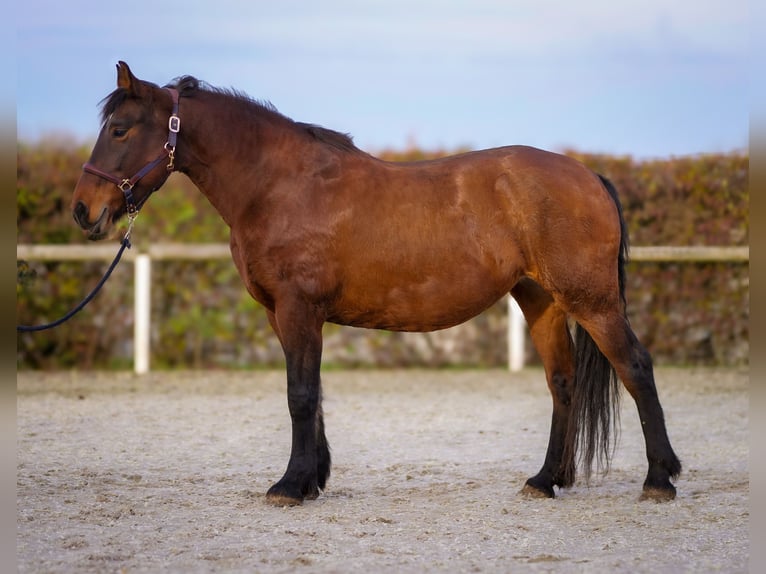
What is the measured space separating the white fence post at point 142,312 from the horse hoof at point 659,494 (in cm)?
673

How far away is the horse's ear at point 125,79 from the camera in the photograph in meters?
5.01

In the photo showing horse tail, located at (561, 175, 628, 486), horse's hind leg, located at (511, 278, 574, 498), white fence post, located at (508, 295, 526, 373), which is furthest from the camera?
white fence post, located at (508, 295, 526, 373)

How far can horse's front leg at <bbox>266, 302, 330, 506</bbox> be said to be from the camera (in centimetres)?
509

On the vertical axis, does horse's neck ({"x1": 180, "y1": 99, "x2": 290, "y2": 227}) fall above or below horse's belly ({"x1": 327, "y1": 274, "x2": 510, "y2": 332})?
above


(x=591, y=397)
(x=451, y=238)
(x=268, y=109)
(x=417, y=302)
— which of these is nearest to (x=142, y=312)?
(x=268, y=109)

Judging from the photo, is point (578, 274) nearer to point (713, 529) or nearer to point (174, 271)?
point (713, 529)

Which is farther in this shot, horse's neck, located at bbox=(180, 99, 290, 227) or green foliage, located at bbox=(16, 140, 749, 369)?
green foliage, located at bbox=(16, 140, 749, 369)

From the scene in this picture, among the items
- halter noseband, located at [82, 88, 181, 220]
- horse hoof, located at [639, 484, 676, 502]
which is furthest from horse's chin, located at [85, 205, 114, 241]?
horse hoof, located at [639, 484, 676, 502]

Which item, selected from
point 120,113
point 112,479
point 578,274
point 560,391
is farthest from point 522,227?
point 112,479

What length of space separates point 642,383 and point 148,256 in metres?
6.70

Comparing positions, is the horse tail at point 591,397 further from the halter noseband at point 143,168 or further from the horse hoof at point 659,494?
the halter noseband at point 143,168

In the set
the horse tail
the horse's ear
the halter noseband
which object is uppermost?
the horse's ear

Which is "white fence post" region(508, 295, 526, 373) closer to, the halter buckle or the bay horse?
the bay horse

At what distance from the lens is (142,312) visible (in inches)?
414
